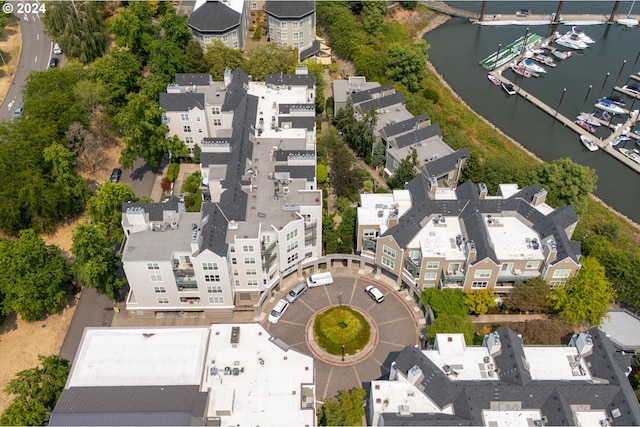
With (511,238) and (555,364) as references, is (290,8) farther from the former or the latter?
(555,364)

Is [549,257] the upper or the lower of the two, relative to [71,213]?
upper

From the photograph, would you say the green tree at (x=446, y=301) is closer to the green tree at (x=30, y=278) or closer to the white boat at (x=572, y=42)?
the green tree at (x=30, y=278)

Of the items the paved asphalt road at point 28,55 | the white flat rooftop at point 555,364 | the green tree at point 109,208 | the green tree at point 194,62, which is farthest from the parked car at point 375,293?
the paved asphalt road at point 28,55

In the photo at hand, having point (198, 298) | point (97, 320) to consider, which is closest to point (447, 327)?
point (198, 298)

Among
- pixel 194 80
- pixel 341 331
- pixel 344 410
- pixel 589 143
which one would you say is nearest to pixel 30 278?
pixel 341 331

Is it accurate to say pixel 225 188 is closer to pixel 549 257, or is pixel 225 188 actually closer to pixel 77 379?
pixel 77 379

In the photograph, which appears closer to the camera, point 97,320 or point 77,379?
point 77,379

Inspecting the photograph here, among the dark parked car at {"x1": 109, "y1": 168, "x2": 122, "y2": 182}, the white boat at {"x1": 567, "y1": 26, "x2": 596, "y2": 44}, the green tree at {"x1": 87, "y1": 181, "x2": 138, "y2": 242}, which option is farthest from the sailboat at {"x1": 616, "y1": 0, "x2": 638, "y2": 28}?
the green tree at {"x1": 87, "y1": 181, "x2": 138, "y2": 242}

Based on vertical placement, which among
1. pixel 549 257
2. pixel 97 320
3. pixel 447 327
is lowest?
pixel 97 320
